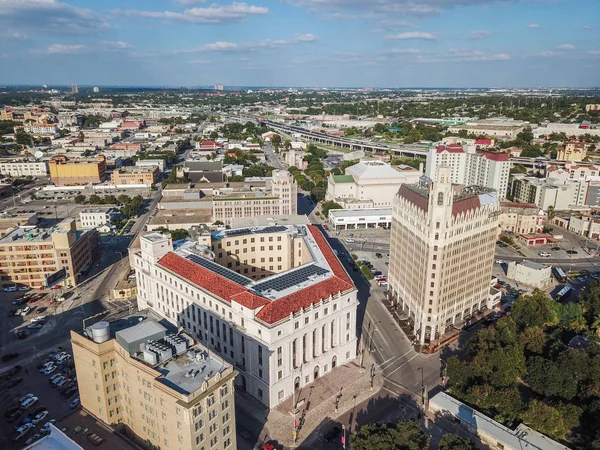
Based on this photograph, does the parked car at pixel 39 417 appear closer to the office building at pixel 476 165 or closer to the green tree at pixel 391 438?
the green tree at pixel 391 438

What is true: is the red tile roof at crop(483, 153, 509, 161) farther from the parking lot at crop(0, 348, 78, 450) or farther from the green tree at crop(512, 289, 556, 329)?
the parking lot at crop(0, 348, 78, 450)

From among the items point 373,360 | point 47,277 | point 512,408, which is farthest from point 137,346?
point 47,277

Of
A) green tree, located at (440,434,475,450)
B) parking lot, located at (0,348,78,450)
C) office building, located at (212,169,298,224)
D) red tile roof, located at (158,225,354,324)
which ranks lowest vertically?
parking lot, located at (0,348,78,450)

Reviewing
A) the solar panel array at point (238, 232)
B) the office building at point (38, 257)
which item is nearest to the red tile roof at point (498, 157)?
the solar panel array at point (238, 232)

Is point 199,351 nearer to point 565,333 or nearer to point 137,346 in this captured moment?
point 137,346

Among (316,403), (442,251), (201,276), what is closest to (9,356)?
(201,276)

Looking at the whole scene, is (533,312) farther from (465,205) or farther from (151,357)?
(151,357)

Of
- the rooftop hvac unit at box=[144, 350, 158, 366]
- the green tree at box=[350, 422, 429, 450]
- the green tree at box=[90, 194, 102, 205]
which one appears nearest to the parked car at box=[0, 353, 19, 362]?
the rooftop hvac unit at box=[144, 350, 158, 366]
